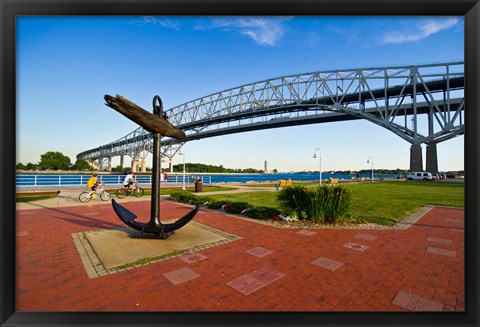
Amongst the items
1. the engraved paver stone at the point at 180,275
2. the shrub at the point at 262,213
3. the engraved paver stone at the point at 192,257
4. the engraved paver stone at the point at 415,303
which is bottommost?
the engraved paver stone at the point at 415,303

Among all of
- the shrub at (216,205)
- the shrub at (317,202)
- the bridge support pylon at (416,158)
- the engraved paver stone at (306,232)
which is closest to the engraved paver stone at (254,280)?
the engraved paver stone at (306,232)

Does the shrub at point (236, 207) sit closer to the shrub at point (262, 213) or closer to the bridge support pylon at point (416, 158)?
the shrub at point (262, 213)

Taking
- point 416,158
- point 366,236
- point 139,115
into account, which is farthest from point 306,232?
point 416,158

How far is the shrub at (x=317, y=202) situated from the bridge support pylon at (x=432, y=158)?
4607 cm

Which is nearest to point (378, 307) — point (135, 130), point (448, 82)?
point (448, 82)

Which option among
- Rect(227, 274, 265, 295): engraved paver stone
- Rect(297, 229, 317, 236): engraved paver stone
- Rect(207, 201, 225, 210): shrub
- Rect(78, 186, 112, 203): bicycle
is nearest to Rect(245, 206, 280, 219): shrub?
Rect(297, 229, 317, 236): engraved paver stone

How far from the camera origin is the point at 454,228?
7062 millimetres

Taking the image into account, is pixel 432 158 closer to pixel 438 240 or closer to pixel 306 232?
pixel 438 240

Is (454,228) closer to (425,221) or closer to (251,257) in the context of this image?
(425,221)

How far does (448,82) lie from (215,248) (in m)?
51.2

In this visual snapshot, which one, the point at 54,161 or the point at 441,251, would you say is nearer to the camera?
the point at 441,251

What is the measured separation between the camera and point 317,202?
302 inches

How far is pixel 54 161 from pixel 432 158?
12807 cm

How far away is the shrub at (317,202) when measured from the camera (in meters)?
7.57
